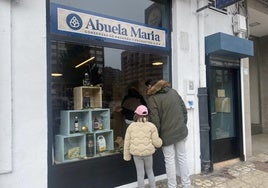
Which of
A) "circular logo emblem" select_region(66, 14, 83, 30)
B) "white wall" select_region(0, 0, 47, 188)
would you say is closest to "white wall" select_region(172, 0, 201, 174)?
"circular logo emblem" select_region(66, 14, 83, 30)

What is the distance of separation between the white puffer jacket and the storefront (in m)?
0.67

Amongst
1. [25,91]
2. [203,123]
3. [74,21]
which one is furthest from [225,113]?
[25,91]

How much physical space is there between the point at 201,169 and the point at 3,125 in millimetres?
3643

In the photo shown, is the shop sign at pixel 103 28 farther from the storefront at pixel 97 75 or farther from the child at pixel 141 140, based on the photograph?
the child at pixel 141 140

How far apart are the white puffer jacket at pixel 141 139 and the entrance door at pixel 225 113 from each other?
7.85 feet

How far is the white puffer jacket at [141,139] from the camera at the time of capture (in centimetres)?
339

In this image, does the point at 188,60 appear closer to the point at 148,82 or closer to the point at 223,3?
the point at 148,82

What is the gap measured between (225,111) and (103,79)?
10.1 ft

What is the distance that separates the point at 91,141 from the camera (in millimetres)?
3980

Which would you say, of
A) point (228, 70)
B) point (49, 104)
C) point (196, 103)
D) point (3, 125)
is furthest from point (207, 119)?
point (3, 125)

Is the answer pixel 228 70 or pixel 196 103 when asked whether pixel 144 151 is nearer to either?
pixel 196 103

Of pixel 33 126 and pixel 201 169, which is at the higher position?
pixel 33 126

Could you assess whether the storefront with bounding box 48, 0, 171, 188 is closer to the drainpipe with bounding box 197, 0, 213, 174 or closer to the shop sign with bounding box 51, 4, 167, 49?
the shop sign with bounding box 51, 4, 167, 49

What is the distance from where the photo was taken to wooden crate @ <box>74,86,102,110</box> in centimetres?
401
